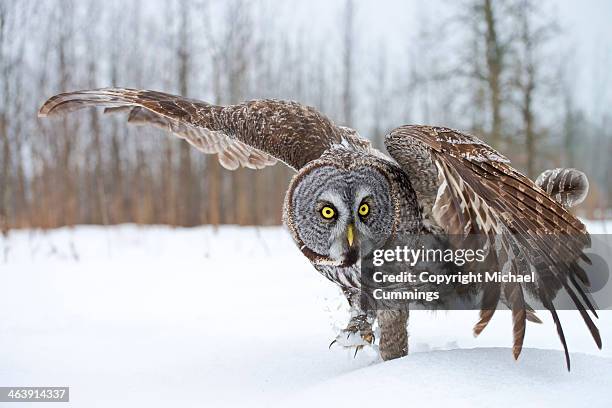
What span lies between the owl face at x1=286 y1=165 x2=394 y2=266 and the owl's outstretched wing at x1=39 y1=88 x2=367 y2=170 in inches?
15.3

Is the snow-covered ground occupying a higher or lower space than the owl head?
lower

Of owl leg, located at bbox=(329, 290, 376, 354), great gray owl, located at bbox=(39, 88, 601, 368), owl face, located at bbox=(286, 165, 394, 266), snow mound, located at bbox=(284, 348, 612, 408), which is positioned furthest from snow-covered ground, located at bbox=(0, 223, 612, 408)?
owl face, located at bbox=(286, 165, 394, 266)

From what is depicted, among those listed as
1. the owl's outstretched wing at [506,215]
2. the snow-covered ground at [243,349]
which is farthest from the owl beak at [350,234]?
the snow-covered ground at [243,349]

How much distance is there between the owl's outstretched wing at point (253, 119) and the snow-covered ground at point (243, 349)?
1328 millimetres

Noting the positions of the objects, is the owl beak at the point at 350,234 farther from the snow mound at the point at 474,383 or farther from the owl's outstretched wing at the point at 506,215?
the snow mound at the point at 474,383

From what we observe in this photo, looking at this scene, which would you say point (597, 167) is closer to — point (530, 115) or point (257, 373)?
point (530, 115)

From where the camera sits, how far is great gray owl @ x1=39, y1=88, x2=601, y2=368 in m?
2.36

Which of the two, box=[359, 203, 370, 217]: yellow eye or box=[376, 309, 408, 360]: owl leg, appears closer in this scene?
box=[359, 203, 370, 217]: yellow eye

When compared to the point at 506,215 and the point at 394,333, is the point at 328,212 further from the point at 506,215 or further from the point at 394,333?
the point at 506,215

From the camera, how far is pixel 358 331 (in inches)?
129

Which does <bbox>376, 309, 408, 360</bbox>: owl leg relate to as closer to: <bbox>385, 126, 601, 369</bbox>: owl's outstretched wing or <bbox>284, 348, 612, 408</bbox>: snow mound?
<bbox>284, 348, 612, 408</bbox>: snow mound

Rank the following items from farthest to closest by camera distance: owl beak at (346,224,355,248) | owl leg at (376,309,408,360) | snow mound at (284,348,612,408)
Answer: owl leg at (376,309,408,360)
owl beak at (346,224,355,248)
snow mound at (284,348,612,408)

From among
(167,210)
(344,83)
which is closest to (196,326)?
(167,210)

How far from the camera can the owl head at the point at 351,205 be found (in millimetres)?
2875
